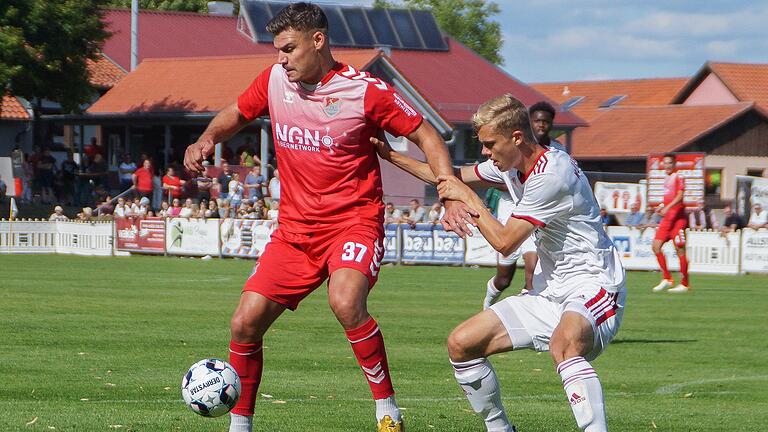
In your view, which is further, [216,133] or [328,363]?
[328,363]

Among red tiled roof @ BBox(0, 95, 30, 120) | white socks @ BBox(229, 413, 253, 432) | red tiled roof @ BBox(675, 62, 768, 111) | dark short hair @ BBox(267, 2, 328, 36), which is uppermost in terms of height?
red tiled roof @ BBox(675, 62, 768, 111)

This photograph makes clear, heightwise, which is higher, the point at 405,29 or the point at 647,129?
the point at 405,29

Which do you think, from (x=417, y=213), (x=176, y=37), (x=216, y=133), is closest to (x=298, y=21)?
(x=216, y=133)

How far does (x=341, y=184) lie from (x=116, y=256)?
89.8 feet

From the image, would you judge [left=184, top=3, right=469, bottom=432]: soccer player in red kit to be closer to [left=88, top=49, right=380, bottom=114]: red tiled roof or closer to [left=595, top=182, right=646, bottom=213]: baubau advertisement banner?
[left=595, top=182, right=646, bottom=213]: baubau advertisement banner

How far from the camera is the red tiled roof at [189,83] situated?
4556 cm

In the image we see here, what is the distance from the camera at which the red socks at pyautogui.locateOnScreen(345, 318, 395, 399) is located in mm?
7770

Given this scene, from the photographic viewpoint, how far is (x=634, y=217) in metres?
33.2

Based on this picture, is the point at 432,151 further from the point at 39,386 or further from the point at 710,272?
the point at 710,272

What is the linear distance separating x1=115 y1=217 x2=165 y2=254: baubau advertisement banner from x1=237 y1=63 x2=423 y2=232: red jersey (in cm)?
2637

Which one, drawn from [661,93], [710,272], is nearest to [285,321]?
[710,272]

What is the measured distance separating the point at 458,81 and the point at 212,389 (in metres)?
46.4

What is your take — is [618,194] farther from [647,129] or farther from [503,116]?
[503,116]

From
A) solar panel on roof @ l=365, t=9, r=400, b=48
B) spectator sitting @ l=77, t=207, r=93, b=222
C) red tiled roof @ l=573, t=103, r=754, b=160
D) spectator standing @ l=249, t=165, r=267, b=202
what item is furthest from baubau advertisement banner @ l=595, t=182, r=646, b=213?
red tiled roof @ l=573, t=103, r=754, b=160
